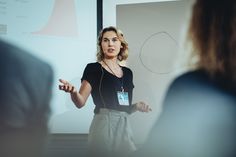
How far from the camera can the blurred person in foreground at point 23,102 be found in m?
1.75

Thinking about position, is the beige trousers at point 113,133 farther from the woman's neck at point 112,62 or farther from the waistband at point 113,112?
the woman's neck at point 112,62

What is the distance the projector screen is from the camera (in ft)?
5.70

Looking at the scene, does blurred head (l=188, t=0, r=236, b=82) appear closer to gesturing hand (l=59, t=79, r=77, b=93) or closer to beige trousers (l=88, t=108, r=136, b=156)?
beige trousers (l=88, t=108, r=136, b=156)

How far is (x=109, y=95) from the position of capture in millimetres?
1659

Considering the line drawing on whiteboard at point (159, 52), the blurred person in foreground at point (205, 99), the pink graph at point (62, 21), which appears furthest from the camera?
the pink graph at point (62, 21)

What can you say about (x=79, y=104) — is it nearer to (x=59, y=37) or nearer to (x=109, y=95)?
(x=109, y=95)

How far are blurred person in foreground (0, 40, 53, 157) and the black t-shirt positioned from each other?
25cm

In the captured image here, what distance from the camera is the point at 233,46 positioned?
5.19 ft

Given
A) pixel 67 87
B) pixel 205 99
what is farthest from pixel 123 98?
pixel 205 99

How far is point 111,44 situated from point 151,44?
0.64 feet

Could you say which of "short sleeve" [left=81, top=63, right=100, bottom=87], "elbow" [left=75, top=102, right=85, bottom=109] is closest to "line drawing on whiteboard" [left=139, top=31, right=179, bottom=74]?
"short sleeve" [left=81, top=63, right=100, bottom=87]

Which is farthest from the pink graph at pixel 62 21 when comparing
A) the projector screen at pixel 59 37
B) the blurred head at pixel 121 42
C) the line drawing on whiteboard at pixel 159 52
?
the line drawing on whiteboard at pixel 159 52

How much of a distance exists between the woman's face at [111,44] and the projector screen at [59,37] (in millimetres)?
65

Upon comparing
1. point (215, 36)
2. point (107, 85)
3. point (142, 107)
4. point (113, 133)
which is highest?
→ point (215, 36)
